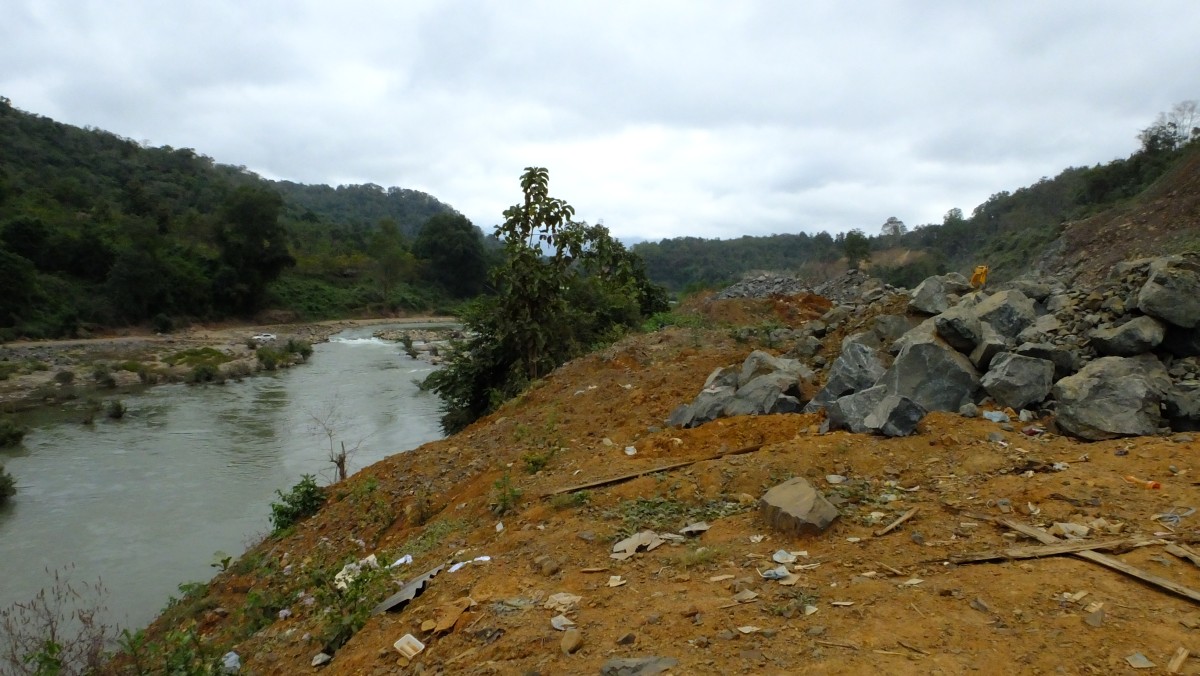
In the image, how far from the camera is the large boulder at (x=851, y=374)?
266 inches

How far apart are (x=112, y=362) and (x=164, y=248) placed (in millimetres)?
15157

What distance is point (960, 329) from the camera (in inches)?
261

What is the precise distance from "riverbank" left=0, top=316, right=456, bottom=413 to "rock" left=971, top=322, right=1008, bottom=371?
23055 millimetres

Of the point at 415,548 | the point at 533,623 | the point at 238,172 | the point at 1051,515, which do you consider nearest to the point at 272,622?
the point at 415,548

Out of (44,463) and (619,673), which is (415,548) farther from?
(44,463)

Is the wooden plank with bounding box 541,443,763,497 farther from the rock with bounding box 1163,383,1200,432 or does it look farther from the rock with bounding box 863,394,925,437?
the rock with bounding box 1163,383,1200,432

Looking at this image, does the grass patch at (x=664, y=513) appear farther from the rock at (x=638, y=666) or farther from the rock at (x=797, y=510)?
the rock at (x=638, y=666)

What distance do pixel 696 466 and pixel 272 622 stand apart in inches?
142

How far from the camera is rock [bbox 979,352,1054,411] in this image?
5840 millimetres

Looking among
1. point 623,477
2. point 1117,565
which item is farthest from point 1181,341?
point 623,477

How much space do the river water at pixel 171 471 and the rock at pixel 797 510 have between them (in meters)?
7.54

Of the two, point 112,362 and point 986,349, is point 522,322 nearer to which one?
point 986,349

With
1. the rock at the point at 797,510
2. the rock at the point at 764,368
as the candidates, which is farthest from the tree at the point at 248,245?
the rock at the point at 797,510

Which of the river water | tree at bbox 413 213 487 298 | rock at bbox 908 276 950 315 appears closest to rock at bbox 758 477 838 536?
rock at bbox 908 276 950 315
